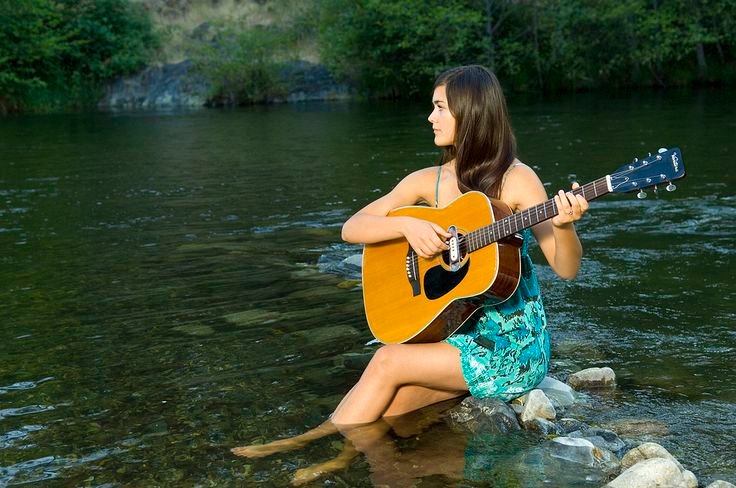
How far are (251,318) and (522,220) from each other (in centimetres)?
278

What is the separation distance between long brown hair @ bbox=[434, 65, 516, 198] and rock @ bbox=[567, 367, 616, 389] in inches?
44.2

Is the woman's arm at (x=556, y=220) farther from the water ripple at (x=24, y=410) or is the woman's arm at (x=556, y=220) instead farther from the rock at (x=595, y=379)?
the water ripple at (x=24, y=410)

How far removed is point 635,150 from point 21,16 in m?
27.2

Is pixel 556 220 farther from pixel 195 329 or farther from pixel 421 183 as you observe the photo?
pixel 195 329

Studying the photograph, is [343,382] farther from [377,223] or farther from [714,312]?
[714,312]

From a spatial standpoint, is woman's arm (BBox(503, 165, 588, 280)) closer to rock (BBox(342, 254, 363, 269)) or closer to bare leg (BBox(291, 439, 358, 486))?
bare leg (BBox(291, 439, 358, 486))

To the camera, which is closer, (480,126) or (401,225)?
(480,126)

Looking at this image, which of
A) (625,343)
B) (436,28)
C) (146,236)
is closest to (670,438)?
(625,343)

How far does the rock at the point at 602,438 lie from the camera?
4027mm

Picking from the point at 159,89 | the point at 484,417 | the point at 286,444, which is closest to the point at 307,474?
the point at 286,444

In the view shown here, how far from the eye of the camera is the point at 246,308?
662 centimetres

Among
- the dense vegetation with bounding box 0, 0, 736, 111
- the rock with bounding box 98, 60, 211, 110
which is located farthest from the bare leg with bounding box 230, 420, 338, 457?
the rock with bounding box 98, 60, 211, 110

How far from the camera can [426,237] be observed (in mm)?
4391

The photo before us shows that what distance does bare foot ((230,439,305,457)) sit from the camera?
4176 millimetres
